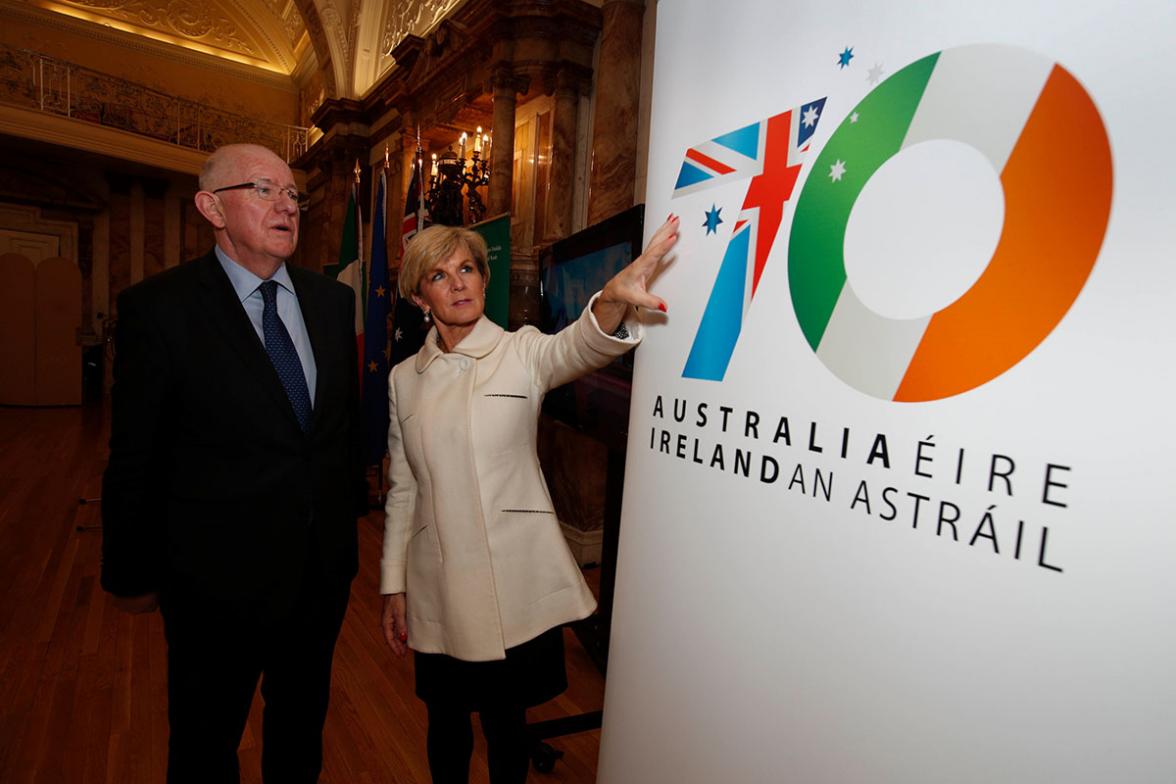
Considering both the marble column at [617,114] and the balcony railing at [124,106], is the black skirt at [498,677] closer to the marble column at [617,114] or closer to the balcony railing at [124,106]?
the marble column at [617,114]

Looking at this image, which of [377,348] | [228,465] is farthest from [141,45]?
[228,465]

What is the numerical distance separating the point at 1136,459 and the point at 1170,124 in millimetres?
277

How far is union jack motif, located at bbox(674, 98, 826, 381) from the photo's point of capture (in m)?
0.86

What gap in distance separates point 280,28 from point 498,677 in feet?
40.2

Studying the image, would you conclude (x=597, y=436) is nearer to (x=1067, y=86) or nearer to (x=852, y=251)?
(x=852, y=251)

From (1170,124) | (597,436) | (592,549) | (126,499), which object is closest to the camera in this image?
(1170,124)

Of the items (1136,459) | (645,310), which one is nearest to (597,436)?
(645,310)

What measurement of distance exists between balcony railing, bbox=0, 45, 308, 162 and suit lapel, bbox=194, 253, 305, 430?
1026 cm

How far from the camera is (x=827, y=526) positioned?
81cm

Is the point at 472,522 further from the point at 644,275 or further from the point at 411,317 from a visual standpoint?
the point at 411,317

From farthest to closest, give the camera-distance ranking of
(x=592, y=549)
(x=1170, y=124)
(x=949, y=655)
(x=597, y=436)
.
Answer: (x=592, y=549)
(x=597, y=436)
(x=949, y=655)
(x=1170, y=124)

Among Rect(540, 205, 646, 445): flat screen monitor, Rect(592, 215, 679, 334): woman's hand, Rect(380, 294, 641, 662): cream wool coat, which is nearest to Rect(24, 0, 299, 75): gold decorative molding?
Rect(540, 205, 646, 445): flat screen monitor

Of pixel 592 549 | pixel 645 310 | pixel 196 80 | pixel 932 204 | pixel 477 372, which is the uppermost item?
pixel 196 80

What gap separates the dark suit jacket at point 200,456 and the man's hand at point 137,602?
25 millimetres
